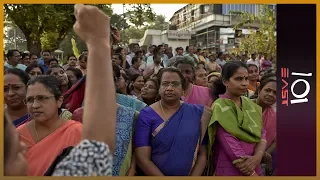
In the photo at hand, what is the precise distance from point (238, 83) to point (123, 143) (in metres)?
0.97

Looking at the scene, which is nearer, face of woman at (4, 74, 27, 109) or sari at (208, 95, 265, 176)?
sari at (208, 95, 265, 176)

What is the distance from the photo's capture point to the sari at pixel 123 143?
283 cm

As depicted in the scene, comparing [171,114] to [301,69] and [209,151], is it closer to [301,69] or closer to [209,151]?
[209,151]

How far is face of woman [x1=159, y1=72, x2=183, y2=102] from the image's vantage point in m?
3.02

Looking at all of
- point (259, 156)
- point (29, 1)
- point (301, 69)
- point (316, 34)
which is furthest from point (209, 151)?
point (29, 1)

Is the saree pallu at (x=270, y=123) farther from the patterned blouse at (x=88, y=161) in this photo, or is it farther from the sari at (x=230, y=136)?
the patterned blouse at (x=88, y=161)

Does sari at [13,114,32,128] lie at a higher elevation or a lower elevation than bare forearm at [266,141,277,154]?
higher

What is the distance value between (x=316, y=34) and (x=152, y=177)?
138cm

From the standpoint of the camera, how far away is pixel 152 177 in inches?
111

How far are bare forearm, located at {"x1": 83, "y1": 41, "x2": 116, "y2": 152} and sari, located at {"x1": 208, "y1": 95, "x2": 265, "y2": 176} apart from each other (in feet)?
5.60

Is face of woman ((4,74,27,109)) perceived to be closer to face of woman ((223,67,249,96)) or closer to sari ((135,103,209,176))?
sari ((135,103,209,176))

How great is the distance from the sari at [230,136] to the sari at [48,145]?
992 millimetres

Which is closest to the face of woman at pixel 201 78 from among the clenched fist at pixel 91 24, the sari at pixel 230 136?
the sari at pixel 230 136

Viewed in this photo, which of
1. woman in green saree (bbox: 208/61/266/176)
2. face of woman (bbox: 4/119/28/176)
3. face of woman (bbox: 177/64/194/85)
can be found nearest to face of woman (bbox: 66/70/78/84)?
face of woman (bbox: 177/64/194/85)
